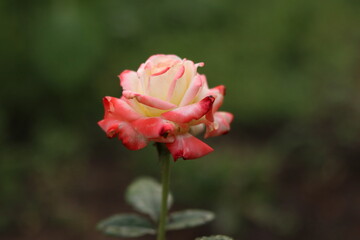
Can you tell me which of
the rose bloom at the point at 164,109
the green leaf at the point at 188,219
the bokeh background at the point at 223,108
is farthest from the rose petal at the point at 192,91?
the bokeh background at the point at 223,108

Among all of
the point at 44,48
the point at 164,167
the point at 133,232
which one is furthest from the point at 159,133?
the point at 44,48

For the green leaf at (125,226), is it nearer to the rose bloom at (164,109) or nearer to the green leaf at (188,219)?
the green leaf at (188,219)

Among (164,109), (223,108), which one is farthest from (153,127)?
(223,108)

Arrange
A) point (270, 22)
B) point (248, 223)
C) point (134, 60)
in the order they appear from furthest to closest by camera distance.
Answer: point (270, 22)
point (134, 60)
point (248, 223)

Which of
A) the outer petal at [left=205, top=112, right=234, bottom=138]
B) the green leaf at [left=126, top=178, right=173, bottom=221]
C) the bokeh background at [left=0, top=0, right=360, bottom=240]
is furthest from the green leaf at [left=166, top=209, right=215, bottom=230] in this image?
the bokeh background at [left=0, top=0, right=360, bottom=240]

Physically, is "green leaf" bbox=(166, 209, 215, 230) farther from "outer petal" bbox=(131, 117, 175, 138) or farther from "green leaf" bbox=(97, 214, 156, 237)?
"outer petal" bbox=(131, 117, 175, 138)

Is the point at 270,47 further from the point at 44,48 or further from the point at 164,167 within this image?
the point at 164,167
